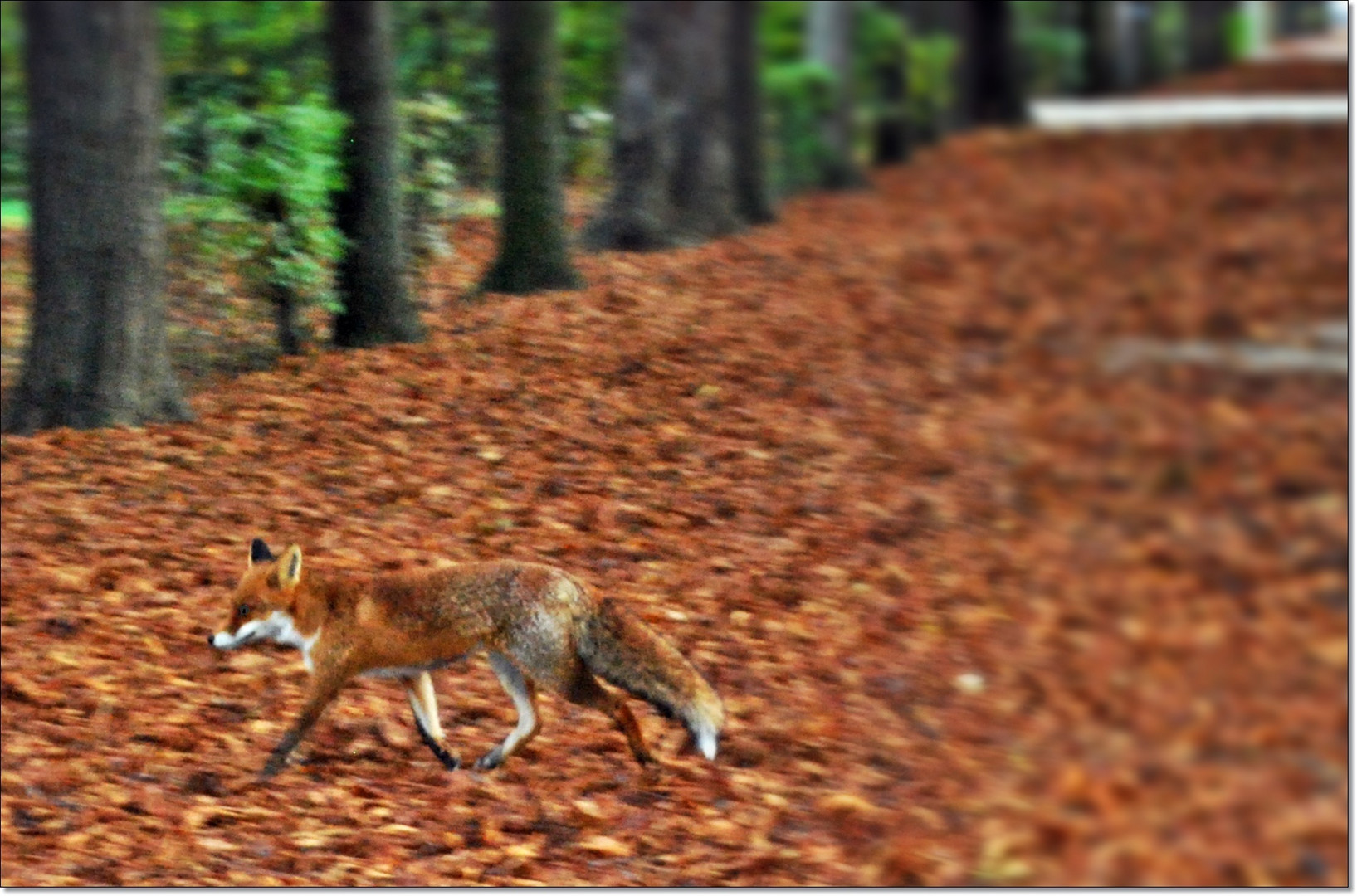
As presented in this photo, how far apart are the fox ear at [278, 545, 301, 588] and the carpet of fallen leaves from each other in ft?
1.64

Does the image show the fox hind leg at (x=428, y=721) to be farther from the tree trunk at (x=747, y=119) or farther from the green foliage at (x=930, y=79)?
the green foliage at (x=930, y=79)

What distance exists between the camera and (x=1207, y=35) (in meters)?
20.0

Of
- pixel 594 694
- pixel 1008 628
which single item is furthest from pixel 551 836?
pixel 1008 628

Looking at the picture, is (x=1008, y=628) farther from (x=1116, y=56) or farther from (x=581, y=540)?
(x=1116, y=56)

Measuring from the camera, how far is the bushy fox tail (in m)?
5.93

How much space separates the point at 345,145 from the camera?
26.2ft

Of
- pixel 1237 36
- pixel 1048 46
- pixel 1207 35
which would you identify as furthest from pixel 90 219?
pixel 1237 36

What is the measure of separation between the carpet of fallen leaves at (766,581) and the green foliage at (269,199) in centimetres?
44

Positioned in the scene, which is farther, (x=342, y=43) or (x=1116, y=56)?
(x=1116, y=56)

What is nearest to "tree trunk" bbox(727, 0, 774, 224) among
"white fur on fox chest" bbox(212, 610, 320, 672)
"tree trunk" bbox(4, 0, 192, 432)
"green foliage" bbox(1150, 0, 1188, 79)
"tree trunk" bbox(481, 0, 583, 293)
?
"tree trunk" bbox(481, 0, 583, 293)

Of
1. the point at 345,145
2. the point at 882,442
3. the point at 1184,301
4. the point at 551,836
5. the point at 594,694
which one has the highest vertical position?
the point at 345,145

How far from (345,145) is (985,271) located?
158 inches

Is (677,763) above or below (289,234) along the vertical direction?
below

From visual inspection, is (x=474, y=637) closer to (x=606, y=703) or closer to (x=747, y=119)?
(x=606, y=703)
